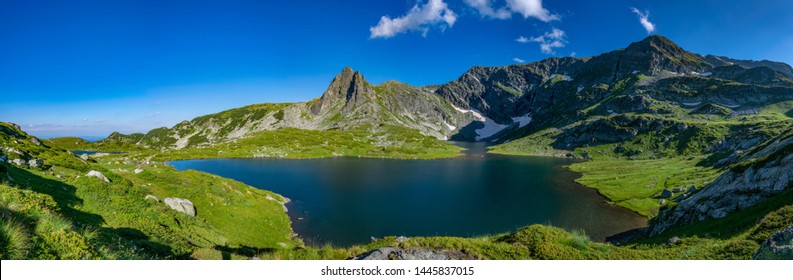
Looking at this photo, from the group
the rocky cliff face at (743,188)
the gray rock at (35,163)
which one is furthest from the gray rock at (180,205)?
the rocky cliff face at (743,188)

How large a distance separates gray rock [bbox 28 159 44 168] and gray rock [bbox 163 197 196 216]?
11.8m

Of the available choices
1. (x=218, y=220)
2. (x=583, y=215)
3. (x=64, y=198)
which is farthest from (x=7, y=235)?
(x=583, y=215)

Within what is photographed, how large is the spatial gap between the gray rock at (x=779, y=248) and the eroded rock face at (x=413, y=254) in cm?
1158

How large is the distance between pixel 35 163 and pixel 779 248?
5382cm

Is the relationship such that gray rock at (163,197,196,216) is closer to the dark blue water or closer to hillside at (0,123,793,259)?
hillside at (0,123,793,259)

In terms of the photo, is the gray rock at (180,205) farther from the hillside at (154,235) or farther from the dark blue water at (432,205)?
the dark blue water at (432,205)

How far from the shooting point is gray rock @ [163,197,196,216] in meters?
33.3

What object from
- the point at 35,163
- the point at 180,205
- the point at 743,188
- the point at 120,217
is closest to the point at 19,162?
the point at 35,163

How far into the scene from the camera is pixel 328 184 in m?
102

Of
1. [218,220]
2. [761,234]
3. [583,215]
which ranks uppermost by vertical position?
[761,234]

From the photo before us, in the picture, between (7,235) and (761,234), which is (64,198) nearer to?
(7,235)

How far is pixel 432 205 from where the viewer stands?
74.5 metres

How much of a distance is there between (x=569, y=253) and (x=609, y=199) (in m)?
81.1

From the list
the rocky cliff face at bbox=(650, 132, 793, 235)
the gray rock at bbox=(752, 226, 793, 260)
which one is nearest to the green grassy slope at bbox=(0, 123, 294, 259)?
the gray rock at bbox=(752, 226, 793, 260)
